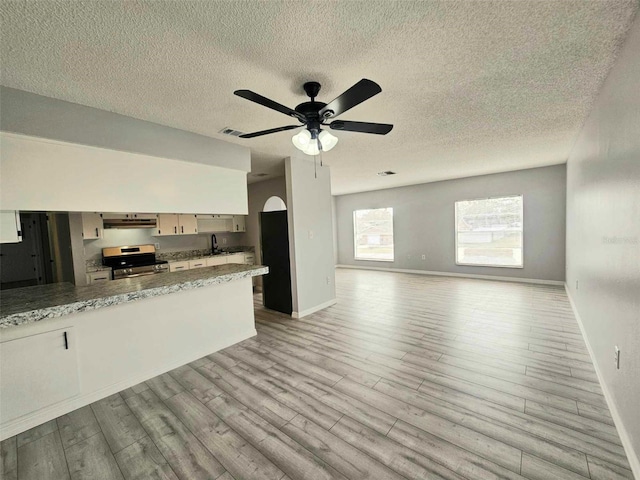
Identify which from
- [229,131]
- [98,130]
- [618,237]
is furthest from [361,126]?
[98,130]

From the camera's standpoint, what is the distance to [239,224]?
6.79 metres

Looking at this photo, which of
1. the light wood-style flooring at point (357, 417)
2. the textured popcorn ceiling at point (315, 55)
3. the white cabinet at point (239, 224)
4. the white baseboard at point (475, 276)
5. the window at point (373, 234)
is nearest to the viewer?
the textured popcorn ceiling at point (315, 55)

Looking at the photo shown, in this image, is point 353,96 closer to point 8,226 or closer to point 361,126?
point 361,126

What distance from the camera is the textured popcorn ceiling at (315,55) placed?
1409 millimetres

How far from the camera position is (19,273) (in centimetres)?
568

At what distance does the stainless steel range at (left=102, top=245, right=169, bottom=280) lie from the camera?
15.4 feet

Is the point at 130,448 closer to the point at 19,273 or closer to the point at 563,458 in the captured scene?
the point at 563,458

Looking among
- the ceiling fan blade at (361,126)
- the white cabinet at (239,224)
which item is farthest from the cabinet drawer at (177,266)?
the ceiling fan blade at (361,126)

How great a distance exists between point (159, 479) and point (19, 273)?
683cm

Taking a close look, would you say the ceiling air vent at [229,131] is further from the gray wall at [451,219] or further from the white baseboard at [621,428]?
the gray wall at [451,219]

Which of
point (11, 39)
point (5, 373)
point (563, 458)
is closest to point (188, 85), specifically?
point (11, 39)

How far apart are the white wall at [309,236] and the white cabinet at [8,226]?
2.92m

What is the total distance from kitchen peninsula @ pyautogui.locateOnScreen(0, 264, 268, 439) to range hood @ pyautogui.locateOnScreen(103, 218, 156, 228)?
7.28 feet

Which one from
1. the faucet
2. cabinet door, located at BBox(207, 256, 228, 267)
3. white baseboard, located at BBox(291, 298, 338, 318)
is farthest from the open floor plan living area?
the faucet
